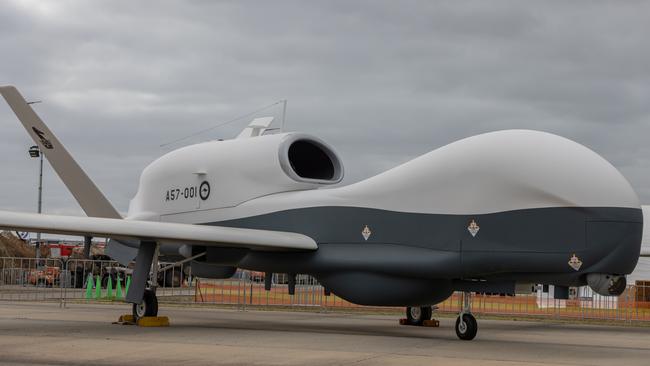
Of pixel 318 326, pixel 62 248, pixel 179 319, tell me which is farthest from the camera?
pixel 62 248

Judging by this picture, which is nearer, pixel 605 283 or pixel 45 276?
pixel 605 283

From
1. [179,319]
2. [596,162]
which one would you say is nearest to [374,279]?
[596,162]

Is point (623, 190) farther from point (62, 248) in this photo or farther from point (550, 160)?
point (62, 248)

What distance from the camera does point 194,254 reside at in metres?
17.9

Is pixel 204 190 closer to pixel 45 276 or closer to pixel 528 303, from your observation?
pixel 528 303

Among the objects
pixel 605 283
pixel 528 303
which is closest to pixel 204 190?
pixel 605 283

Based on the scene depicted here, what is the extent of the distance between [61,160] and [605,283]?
41.4ft

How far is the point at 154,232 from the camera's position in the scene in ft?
49.7

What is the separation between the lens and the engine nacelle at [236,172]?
17.4 meters

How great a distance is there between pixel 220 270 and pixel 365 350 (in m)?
7.45

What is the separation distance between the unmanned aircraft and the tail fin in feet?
0.32

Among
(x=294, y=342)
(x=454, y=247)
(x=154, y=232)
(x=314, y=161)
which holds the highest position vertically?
(x=314, y=161)

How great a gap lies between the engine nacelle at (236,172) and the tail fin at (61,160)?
1207 mm

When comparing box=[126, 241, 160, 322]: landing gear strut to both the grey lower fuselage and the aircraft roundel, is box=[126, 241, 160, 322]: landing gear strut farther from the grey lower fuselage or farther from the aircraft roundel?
the aircraft roundel
